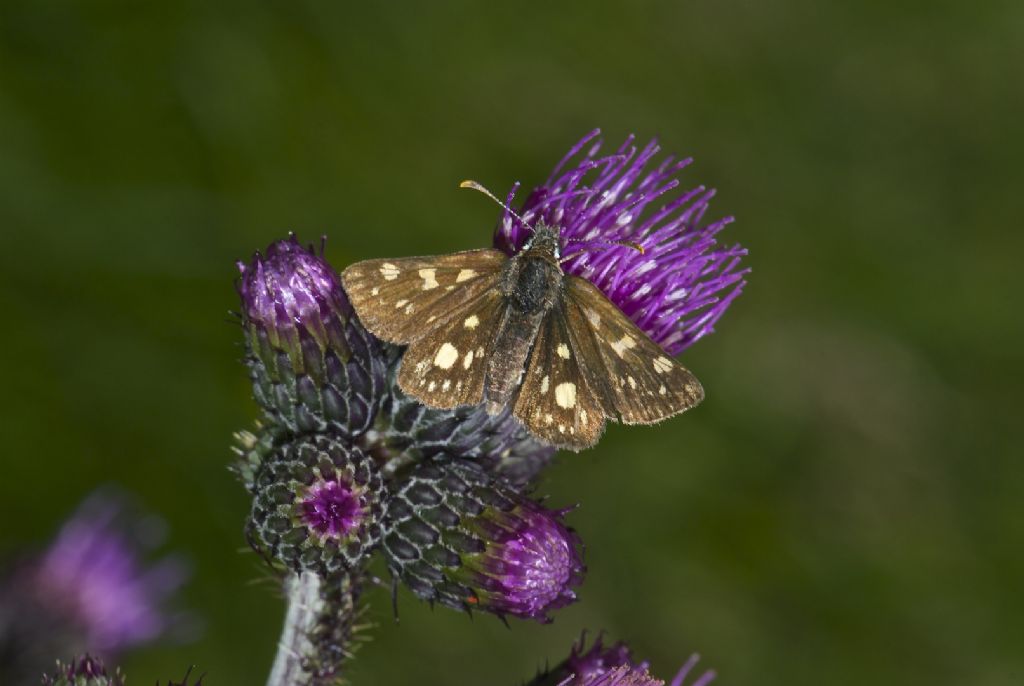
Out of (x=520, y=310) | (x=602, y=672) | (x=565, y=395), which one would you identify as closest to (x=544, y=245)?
(x=520, y=310)

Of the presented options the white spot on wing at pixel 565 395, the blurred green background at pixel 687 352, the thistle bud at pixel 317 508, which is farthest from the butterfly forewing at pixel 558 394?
the blurred green background at pixel 687 352

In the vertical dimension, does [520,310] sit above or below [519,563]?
above

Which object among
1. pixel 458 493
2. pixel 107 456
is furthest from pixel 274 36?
pixel 458 493

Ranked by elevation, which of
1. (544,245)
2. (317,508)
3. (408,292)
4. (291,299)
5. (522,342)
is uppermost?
(544,245)

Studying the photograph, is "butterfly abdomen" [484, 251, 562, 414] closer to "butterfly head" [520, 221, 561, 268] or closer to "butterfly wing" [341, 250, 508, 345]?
"butterfly head" [520, 221, 561, 268]

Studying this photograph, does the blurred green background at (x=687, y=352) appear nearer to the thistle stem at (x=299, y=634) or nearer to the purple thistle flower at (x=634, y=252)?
the thistle stem at (x=299, y=634)

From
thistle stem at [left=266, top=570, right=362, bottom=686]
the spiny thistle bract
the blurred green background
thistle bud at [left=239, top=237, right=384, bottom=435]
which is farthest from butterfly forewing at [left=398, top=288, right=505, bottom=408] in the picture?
the spiny thistle bract

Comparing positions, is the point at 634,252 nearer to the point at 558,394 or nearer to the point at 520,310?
the point at 520,310
